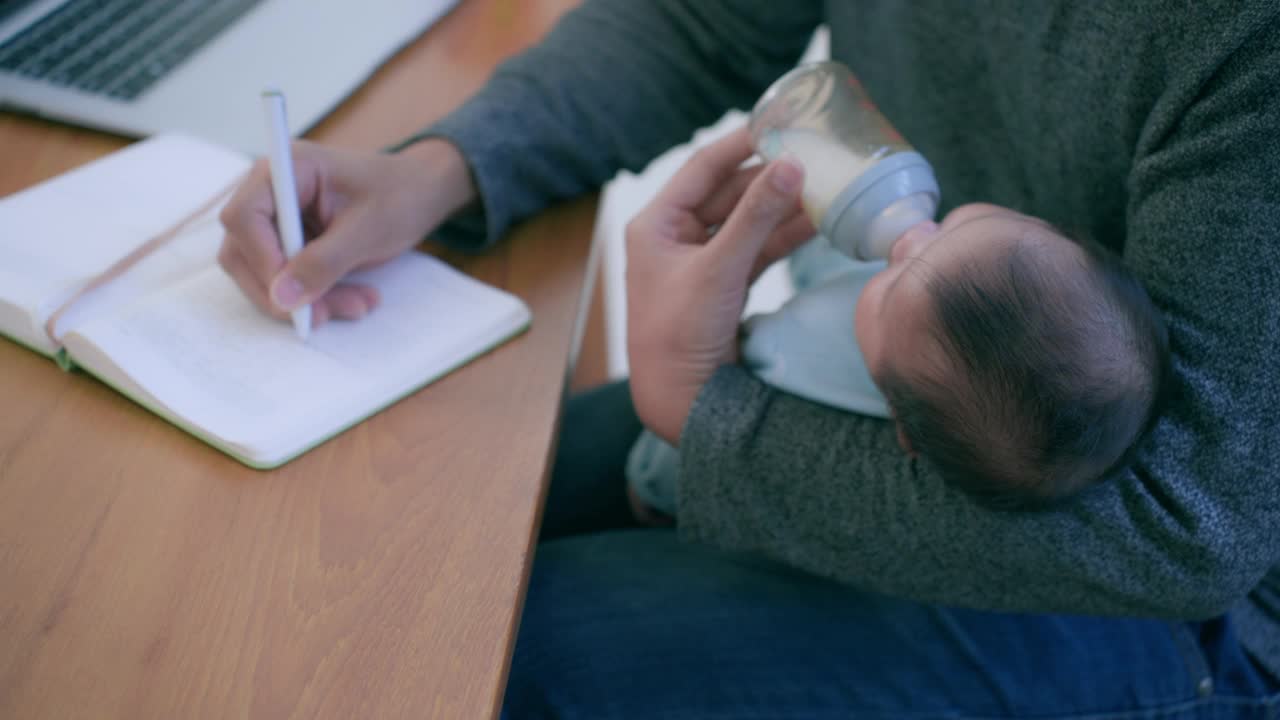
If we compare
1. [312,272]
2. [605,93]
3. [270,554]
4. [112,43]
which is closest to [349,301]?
[312,272]

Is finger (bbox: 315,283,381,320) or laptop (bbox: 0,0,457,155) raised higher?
laptop (bbox: 0,0,457,155)

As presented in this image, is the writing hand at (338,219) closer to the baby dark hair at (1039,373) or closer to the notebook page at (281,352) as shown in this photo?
Result: the notebook page at (281,352)

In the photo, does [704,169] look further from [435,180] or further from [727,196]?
[435,180]

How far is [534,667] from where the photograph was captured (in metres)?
0.70

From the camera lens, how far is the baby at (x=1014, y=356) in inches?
22.3

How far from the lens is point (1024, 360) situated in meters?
0.57

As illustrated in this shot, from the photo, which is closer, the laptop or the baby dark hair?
the baby dark hair

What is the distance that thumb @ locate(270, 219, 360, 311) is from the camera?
25.7 inches

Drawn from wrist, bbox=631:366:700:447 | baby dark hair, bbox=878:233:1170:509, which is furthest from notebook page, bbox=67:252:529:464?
baby dark hair, bbox=878:233:1170:509

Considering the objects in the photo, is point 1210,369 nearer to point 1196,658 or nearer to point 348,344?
point 1196,658

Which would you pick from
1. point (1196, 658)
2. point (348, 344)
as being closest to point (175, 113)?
point (348, 344)

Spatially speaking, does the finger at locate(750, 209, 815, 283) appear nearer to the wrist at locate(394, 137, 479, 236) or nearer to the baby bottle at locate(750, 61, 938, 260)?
the baby bottle at locate(750, 61, 938, 260)

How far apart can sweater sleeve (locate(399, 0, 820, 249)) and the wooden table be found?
0.58 ft

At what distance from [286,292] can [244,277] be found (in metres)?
0.05
